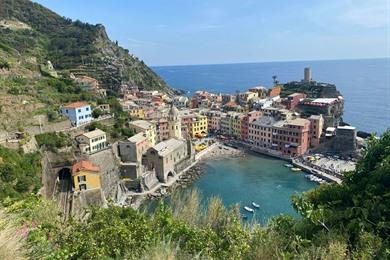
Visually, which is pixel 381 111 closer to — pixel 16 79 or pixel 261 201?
pixel 261 201

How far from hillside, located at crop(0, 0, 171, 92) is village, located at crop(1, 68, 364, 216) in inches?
416

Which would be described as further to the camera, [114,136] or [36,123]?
[114,136]

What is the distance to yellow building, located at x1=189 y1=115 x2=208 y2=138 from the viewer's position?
4334cm

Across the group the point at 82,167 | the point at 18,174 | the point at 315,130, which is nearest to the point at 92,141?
the point at 82,167

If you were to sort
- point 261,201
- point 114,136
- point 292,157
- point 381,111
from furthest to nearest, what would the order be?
1. point 381,111
2. point 292,157
3. point 114,136
4. point 261,201

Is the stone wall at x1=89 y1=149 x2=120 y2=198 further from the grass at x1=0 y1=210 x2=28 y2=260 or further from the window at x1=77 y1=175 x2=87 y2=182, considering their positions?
the grass at x1=0 y1=210 x2=28 y2=260

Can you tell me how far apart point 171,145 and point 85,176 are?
11.4m

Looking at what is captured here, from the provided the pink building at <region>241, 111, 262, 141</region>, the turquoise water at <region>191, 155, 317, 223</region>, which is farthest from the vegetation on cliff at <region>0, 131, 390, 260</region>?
the pink building at <region>241, 111, 262, 141</region>

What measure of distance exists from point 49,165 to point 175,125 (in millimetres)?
Answer: 16063

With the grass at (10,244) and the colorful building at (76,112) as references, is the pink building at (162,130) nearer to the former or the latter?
the colorful building at (76,112)

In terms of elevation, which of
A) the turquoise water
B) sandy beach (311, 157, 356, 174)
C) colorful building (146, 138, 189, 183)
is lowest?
the turquoise water

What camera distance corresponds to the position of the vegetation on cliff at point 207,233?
574 cm

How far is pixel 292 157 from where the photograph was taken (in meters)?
34.8

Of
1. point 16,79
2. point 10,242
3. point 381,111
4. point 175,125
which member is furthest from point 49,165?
point 381,111
